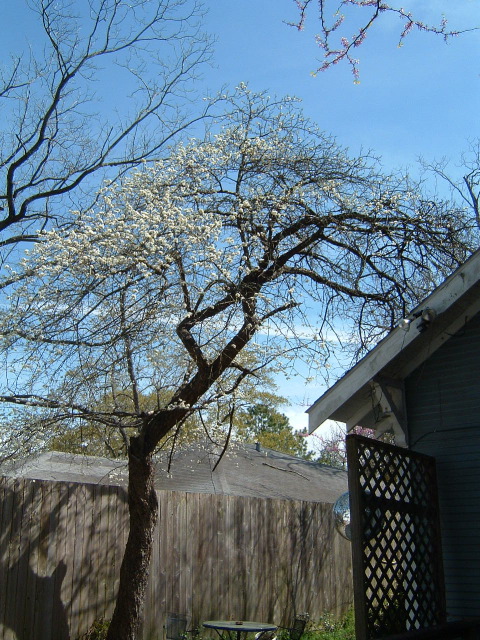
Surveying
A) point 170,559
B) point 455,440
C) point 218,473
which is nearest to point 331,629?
Result: point 170,559

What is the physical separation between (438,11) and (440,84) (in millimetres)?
1524

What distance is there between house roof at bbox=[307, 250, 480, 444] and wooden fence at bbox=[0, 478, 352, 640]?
11.9 feet

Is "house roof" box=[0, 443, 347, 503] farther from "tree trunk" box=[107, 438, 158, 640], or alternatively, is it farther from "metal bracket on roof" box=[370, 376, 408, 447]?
"metal bracket on roof" box=[370, 376, 408, 447]

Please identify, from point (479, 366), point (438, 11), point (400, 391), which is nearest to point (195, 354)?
point (400, 391)

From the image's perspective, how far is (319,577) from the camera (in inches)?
435

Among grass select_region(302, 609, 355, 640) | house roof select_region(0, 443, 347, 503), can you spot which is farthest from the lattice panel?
house roof select_region(0, 443, 347, 503)

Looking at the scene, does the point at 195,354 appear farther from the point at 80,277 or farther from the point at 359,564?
the point at 359,564

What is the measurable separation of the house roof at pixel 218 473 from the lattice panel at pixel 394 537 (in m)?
5.95

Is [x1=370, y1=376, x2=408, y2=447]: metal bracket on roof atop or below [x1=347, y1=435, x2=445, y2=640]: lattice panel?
atop

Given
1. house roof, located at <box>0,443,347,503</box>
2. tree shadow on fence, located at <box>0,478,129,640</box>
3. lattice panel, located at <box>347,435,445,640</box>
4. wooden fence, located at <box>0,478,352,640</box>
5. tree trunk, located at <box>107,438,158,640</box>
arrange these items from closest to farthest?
1. lattice panel, located at <box>347,435,445,640</box>
2. tree shadow on fence, located at <box>0,478,129,640</box>
3. wooden fence, located at <box>0,478,352,640</box>
4. tree trunk, located at <box>107,438,158,640</box>
5. house roof, located at <box>0,443,347,503</box>

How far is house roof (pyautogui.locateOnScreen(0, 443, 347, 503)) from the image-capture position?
40.3 feet

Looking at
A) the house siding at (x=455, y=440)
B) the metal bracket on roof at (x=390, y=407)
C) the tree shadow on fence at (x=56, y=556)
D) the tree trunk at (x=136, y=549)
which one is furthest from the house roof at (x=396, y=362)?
the tree shadow on fence at (x=56, y=556)

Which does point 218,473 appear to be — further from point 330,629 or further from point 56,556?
point 56,556

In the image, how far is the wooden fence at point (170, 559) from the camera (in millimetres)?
7262
